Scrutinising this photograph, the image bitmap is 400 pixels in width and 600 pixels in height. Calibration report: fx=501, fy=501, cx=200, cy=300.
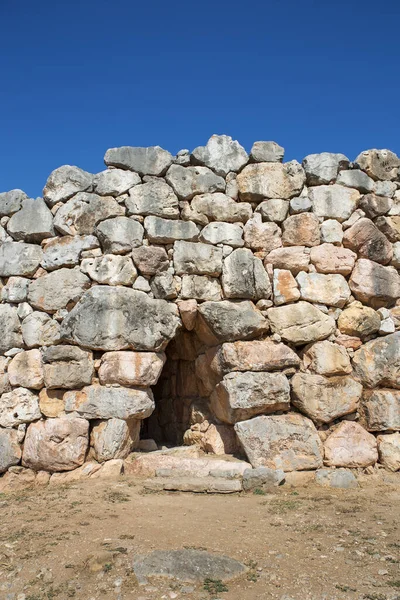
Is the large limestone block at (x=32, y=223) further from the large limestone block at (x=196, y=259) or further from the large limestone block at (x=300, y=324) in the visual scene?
the large limestone block at (x=300, y=324)

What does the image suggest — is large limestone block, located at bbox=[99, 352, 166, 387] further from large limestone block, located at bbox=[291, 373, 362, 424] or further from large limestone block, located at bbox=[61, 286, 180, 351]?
large limestone block, located at bbox=[291, 373, 362, 424]

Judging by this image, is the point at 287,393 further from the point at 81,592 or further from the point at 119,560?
the point at 81,592

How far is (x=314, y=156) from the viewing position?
6.93 m

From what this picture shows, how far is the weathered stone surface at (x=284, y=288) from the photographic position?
6395 mm

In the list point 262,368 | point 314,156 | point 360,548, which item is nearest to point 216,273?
point 262,368

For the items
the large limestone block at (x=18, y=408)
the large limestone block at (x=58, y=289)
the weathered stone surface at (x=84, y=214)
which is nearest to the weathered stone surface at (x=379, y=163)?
the weathered stone surface at (x=84, y=214)

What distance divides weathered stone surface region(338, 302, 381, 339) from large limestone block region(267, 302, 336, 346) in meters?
0.17

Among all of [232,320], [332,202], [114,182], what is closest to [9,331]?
[114,182]

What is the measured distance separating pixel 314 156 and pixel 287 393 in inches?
129

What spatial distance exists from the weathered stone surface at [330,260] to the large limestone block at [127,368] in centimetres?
249

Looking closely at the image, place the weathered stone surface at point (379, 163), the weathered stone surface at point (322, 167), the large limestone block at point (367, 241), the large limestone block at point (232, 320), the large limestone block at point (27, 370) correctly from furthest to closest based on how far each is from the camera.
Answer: the weathered stone surface at point (379, 163) < the weathered stone surface at point (322, 167) < the large limestone block at point (367, 241) < the large limestone block at point (232, 320) < the large limestone block at point (27, 370)

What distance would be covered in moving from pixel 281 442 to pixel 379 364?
1626 mm

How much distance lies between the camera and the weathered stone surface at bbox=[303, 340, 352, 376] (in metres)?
6.17

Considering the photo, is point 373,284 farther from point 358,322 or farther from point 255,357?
point 255,357
